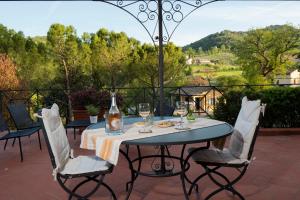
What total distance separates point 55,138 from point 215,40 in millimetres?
15521

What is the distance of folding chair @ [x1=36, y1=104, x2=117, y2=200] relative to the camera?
2189mm

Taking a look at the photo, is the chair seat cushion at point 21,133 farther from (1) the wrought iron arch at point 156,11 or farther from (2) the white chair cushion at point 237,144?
(2) the white chair cushion at point 237,144

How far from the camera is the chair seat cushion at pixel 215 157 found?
2398mm

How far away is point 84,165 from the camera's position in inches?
95.0

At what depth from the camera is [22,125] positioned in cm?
456

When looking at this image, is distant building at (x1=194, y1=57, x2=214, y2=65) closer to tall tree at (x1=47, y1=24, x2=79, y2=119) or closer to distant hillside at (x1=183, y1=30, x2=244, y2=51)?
distant hillside at (x1=183, y1=30, x2=244, y2=51)

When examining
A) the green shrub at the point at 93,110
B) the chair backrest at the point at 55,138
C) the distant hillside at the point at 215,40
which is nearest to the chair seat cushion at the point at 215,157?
the chair backrest at the point at 55,138

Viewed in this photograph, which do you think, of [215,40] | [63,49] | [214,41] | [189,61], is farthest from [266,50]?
[63,49]

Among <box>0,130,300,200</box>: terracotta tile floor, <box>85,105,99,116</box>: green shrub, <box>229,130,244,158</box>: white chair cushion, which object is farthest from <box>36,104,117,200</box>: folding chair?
<box>85,105,99,116</box>: green shrub

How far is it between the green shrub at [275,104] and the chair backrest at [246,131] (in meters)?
Answer: 2.92

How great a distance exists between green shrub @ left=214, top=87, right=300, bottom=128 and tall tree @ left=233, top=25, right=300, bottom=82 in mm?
17125

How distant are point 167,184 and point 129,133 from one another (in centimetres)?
94

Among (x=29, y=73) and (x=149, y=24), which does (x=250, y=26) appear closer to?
(x=29, y=73)

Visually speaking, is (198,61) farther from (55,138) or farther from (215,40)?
(55,138)
